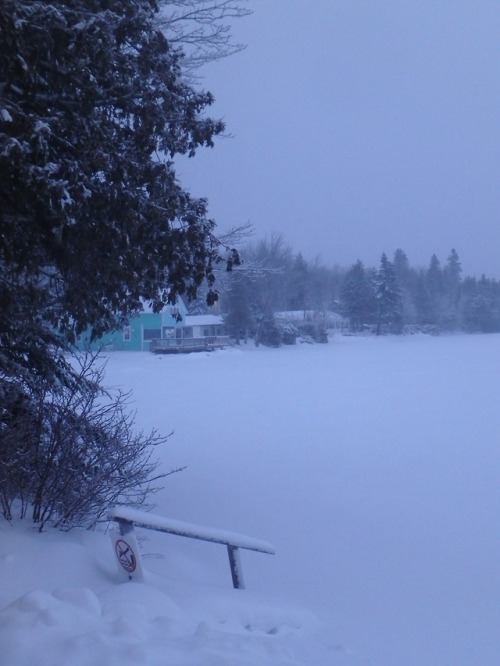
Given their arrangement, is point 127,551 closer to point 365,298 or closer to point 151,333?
point 151,333

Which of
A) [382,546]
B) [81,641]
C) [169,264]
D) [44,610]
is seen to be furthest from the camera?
[382,546]

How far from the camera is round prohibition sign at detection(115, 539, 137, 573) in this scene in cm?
493

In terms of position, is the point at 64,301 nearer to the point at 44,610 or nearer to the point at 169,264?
the point at 169,264

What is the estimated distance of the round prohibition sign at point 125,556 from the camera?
493 cm

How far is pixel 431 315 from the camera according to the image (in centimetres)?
9719

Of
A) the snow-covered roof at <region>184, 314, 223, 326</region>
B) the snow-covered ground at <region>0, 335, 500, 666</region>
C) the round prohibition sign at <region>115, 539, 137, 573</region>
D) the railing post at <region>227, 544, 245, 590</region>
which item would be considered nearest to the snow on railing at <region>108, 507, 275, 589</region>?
the round prohibition sign at <region>115, 539, 137, 573</region>

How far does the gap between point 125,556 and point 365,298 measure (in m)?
82.2

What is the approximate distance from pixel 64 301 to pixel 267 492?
5112 millimetres

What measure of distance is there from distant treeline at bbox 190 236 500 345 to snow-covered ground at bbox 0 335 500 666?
30860 mm

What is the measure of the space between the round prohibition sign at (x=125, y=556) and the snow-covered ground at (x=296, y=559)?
0.53ft

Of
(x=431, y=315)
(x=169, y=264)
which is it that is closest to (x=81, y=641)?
(x=169, y=264)

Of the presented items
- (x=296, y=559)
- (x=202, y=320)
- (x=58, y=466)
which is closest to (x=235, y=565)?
(x=58, y=466)

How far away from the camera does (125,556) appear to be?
499 cm

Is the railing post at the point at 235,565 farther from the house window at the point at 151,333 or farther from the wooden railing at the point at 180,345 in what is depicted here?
the house window at the point at 151,333
